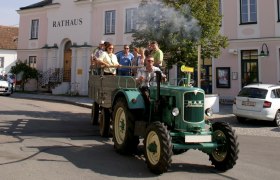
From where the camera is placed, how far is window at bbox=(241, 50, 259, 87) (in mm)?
20656

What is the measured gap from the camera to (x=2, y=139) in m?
8.43

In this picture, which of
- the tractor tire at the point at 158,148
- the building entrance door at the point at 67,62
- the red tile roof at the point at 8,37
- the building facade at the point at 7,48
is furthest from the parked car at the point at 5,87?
the red tile roof at the point at 8,37

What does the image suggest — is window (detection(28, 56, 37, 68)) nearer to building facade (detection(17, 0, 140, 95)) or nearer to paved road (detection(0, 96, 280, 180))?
building facade (detection(17, 0, 140, 95))

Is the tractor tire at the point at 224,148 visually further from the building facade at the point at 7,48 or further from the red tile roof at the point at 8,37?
the red tile roof at the point at 8,37

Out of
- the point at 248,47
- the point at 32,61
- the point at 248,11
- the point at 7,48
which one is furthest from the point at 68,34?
the point at 7,48

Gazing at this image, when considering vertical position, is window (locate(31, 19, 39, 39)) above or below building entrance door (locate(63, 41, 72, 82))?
above

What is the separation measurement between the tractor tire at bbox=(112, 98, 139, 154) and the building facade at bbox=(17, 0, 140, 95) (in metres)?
18.5

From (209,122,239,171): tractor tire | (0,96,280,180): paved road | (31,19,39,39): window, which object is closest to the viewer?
(0,96,280,180): paved road

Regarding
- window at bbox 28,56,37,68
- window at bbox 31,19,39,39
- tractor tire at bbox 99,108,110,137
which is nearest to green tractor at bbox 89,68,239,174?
tractor tire at bbox 99,108,110,137

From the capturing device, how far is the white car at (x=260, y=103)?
12867mm

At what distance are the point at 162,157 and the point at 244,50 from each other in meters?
17.1

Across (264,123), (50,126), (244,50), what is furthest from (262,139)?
(244,50)

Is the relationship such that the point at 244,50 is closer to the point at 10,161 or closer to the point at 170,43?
the point at 170,43

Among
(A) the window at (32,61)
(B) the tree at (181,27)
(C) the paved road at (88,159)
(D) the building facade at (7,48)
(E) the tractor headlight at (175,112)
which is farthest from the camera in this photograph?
(D) the building facade at (7,48)
